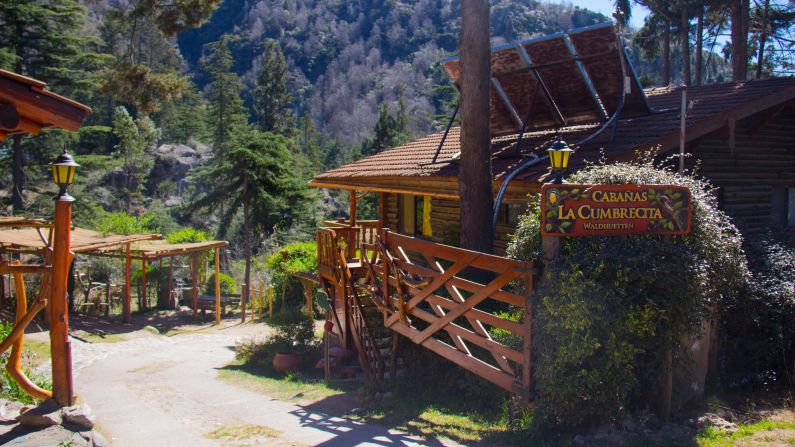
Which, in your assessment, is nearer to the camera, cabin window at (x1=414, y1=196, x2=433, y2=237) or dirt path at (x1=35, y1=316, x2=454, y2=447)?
dirt path at (x1=35, y1=316, x2=454, y2=447)

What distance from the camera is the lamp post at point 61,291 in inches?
254

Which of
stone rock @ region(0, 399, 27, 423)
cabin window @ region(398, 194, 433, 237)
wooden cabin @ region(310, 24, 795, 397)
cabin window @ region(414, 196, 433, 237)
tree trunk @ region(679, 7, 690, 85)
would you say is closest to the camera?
stone rock @ region(0, 399, 27, 423)

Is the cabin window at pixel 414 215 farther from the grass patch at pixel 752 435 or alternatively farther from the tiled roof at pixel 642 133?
the grass patch at pixel 752 435

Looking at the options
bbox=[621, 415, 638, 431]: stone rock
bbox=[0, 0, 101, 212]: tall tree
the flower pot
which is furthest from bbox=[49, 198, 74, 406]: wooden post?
bbox=[0, 0, 101, 212]: tall tree

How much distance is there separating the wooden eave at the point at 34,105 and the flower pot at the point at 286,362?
7.93m

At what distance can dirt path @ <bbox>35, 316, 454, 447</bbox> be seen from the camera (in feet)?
23.1

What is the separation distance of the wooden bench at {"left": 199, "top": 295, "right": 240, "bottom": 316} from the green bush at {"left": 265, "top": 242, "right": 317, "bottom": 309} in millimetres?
2313

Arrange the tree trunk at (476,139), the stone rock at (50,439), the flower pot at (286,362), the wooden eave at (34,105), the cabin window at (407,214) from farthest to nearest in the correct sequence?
1. the cabin window at (407,214)
2. the flower pot at (286,362)
3. the tree trunk at (476,139)
4. the stone rock at (50,439)
5. the wooden eave at (34,105)

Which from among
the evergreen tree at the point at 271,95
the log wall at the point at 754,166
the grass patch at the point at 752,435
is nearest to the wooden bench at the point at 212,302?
the log wall at the point at 754,166

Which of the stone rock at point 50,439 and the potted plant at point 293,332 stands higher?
the stone rock at point 50,439

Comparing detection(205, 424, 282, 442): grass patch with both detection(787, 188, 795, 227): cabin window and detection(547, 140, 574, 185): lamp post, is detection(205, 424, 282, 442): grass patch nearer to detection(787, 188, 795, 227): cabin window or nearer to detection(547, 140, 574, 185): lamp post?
detection(547, 140, 574, 185): lamp post

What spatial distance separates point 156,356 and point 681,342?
1241cm

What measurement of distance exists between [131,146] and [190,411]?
39.3 meters

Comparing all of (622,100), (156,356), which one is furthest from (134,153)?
(622,100)
